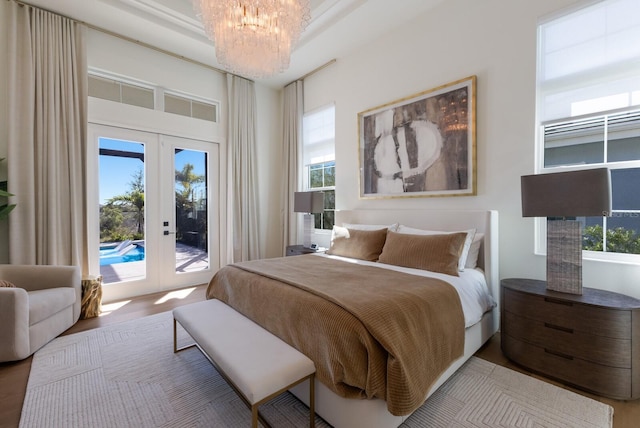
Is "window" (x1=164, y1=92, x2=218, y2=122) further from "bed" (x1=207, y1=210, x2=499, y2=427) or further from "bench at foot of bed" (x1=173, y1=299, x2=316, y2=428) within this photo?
"bench at foot of bed" (x1=173, y1=299, x2=316, y2=428)

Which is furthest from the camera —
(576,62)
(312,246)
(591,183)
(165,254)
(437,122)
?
(312,246)

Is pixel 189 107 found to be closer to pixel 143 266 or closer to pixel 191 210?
pixel 191 210

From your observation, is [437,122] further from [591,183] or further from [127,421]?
[127,421]

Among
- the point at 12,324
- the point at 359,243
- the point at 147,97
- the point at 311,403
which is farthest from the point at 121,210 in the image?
the point at 311,403

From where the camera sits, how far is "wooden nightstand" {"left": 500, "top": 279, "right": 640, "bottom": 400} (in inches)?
67.7

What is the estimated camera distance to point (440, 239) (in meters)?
2.52

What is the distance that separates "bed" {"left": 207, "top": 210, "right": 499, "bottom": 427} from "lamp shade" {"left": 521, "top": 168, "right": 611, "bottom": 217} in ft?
1.71

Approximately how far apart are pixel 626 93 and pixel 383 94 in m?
2.24

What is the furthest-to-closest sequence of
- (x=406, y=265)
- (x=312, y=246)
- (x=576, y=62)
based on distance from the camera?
(x=312, y=246) → (x=406, y=265) → (x=576, y=62)

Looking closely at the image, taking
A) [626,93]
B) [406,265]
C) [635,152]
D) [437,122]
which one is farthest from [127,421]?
[626,93]

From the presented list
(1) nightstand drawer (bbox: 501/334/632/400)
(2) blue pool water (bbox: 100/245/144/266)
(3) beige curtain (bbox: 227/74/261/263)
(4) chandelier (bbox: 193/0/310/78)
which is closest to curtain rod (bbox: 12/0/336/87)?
(3) beige curtain (bbox: 227/74/261/263)

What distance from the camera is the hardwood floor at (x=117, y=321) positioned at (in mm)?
1626

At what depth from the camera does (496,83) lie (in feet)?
9.03

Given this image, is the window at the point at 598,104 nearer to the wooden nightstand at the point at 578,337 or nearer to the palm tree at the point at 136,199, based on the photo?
the wooden nightstand at the point at 578,337
